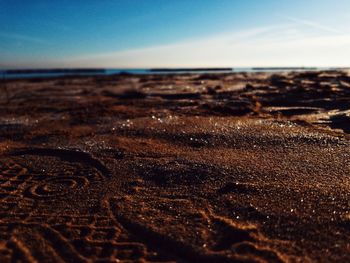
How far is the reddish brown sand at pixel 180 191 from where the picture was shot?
267cm

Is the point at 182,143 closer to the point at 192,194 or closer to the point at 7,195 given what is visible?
the point at 192,194

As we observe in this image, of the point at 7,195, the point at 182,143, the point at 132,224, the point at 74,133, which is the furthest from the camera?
the point at 74,133

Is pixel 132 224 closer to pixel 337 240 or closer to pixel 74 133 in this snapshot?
pixel 337 240

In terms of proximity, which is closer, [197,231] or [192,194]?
[197,231]

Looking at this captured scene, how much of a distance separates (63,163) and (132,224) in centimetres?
203

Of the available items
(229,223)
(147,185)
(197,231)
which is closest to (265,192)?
(229,223)

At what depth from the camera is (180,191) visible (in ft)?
11.9

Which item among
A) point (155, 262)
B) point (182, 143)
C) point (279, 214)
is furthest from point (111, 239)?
point (182, 143)

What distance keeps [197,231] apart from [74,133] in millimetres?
4000

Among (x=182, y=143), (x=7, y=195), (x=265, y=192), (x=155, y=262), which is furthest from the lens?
(x=182, y=143)

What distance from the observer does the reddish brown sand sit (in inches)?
105

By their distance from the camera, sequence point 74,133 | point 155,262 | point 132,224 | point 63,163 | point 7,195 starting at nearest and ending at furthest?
point 155,262 → point 132,224 → point 7,195 → point 63,163 → point 74,133

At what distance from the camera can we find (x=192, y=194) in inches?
139

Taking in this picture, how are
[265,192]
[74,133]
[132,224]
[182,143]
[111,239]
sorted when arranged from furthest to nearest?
1. [74,133]
2. [182,143]
3. [265,192]
4. [132,224]
5. [111,239]
